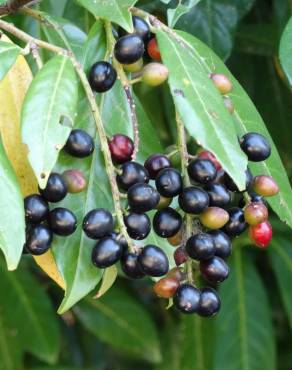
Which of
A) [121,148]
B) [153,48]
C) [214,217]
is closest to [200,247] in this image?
[214,217]

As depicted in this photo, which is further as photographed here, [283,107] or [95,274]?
[283,107]

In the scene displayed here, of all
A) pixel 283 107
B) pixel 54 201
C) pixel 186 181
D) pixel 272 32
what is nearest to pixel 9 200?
pixel 54 201

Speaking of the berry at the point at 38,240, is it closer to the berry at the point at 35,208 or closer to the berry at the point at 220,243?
the berry at the point at 35,208

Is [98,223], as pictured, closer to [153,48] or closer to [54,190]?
[54,190]

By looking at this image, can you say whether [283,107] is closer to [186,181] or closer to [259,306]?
[259,306]

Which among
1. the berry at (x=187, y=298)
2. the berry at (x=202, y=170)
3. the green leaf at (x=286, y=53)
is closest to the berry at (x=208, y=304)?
the berry at (x=187, y=298)

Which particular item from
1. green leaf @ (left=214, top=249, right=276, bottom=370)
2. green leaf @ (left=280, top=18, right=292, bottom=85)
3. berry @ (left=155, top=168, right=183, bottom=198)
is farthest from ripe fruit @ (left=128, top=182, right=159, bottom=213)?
green leaf @ (left=214, top=249, right=276, bottom=370)
